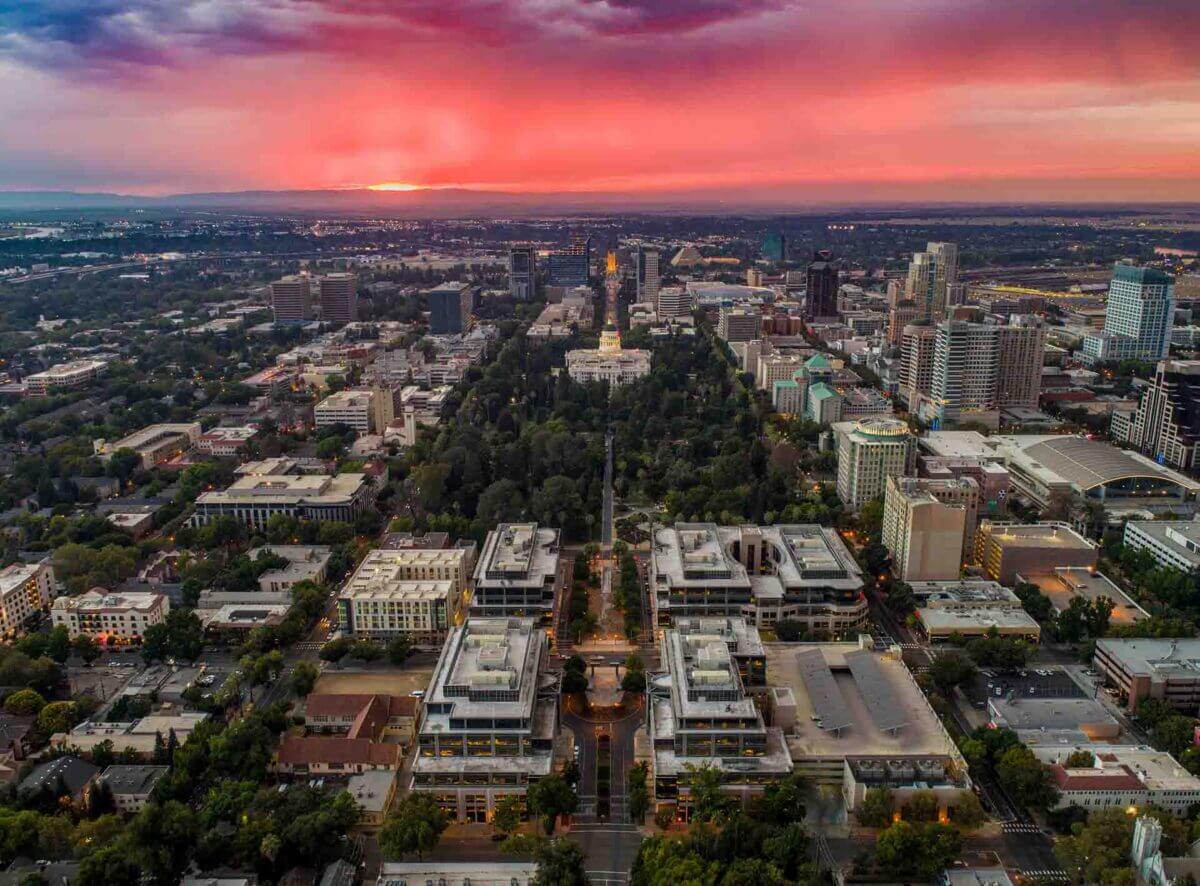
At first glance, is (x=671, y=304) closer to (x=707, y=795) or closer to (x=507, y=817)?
(x=707, y=795)

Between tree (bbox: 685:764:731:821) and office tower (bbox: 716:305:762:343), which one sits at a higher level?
office tower (bbox: 716:305:762:343)

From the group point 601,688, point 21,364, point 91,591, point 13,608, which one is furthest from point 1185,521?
point 21,364

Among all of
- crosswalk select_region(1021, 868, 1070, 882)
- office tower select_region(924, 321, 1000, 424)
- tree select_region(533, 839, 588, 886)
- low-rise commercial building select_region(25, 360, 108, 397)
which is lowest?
crosswalk select_region(1021, 868, 1070, 882)

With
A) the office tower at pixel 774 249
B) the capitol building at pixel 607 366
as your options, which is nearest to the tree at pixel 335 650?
the capitol building at pixel 607 366

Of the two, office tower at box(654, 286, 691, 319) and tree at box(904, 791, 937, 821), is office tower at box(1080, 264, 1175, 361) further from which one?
tree at box(904, 791, 937, 821)

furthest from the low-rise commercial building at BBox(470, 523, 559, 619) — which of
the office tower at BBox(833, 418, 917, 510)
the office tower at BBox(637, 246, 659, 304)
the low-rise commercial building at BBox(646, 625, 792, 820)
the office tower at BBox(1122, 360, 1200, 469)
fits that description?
the office tower at BBox(637, 246, 659, 304)

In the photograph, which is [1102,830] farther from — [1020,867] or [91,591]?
[91,591]
